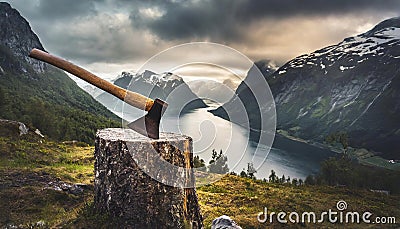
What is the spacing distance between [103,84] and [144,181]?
2.49 metres

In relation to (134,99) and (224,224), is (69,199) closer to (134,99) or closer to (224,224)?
(134,99)

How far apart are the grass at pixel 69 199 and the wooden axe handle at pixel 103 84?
283 cm

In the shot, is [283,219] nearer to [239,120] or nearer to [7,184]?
[239,120]

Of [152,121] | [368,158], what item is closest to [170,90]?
[152,121]

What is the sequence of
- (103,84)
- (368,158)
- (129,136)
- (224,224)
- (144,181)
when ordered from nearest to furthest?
(144,181) → (103,84) → (224,224) → (129,136) → (368,158)

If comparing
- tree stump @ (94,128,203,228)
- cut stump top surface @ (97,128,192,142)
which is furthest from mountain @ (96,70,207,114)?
tree stump @ (94,128,203,228)

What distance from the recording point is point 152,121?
782 cm

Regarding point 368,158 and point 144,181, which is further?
point 368,158

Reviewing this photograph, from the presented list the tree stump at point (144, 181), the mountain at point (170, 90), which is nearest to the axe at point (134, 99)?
the mountain at point (170, 90)

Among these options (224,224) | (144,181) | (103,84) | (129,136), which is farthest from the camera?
(129,136)

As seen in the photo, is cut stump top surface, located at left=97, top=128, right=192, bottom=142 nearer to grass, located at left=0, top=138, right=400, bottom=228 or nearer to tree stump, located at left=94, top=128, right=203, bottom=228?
tree stump, located at left=94, top=128, right=203, bottom=228

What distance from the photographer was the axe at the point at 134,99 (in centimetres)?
761

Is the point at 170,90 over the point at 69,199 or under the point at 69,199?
over

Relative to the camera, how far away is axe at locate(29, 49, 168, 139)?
761 cm
